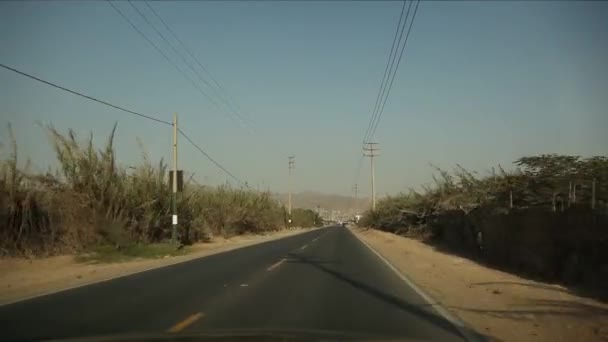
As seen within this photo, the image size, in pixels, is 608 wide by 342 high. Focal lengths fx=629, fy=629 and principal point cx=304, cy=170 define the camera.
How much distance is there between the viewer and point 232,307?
12180 mm

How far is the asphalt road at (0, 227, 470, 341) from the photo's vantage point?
970 cm

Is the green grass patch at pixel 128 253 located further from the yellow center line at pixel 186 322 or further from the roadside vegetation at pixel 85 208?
the yellow center line at pixel 186 322

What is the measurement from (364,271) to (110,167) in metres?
16.7

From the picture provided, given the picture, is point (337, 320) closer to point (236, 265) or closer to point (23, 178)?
point (236, 265)

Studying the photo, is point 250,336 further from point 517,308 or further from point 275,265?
point 275,265

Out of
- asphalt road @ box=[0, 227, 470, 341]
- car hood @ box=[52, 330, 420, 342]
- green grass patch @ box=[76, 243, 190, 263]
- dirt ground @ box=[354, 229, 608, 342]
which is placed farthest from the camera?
green grass patch @ box=[76, 243, 190, 263]

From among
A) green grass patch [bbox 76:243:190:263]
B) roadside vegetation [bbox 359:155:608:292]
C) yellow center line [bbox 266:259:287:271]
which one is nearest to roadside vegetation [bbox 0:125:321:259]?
green grass patch [bbox 76:243:190:263]

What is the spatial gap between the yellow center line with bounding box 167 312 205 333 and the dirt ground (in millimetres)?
4660

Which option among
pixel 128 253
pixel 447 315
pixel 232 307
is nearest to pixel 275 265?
pixel 128 253

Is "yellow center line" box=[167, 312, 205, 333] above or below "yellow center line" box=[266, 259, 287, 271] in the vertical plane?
above

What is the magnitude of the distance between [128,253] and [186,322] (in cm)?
2122

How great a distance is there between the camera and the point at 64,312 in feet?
38.1

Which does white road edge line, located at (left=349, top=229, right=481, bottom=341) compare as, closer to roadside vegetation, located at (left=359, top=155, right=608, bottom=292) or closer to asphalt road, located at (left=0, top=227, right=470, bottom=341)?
asphalt road, located at (left=0, top=227, right=470, bottom=341)

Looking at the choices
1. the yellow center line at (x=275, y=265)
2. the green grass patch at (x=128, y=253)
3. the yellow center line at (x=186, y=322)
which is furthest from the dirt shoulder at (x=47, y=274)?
the yellow center line at (x=186, y=322)
